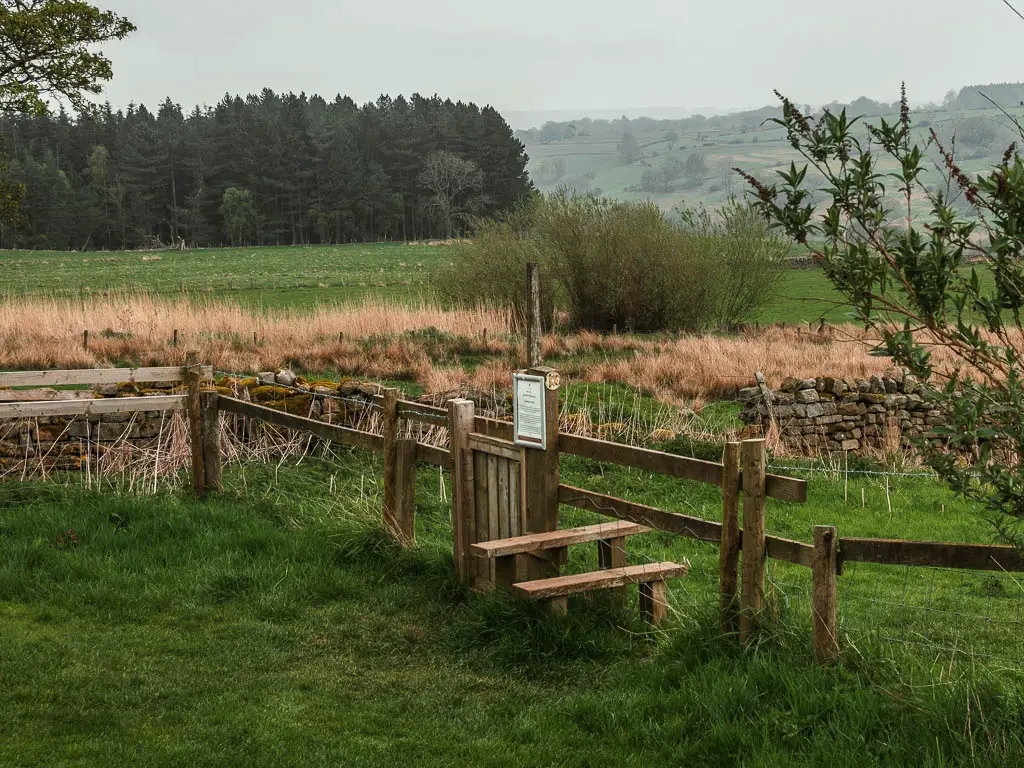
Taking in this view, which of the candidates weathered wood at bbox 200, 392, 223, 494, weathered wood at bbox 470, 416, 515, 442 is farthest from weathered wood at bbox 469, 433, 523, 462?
weathered wood at bbox 200, 392, 223, 494

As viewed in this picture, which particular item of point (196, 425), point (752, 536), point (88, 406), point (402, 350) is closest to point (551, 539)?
point (752, 536)

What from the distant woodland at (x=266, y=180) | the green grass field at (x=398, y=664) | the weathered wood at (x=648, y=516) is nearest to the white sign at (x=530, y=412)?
the weathered wood at (x=648, y=516)

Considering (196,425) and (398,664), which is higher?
(196,425)

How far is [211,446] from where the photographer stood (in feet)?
33.2

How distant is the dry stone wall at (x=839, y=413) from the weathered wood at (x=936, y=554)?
10134 mm

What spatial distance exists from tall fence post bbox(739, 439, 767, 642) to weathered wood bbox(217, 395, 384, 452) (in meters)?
3.64

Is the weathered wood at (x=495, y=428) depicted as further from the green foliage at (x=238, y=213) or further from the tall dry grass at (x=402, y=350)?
the green foliage at (x=238, y=213)

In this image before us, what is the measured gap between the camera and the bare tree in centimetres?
10362

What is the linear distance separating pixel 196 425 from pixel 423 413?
330cm

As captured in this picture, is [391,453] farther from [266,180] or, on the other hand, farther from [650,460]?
[266,180]

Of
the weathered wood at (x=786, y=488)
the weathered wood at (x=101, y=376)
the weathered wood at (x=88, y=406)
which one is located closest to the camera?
the weathered wood at (x=786, y=488)

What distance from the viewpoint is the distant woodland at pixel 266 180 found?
100 meters

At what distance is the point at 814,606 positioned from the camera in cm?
508

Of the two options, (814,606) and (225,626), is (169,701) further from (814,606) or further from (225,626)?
(814,606)
